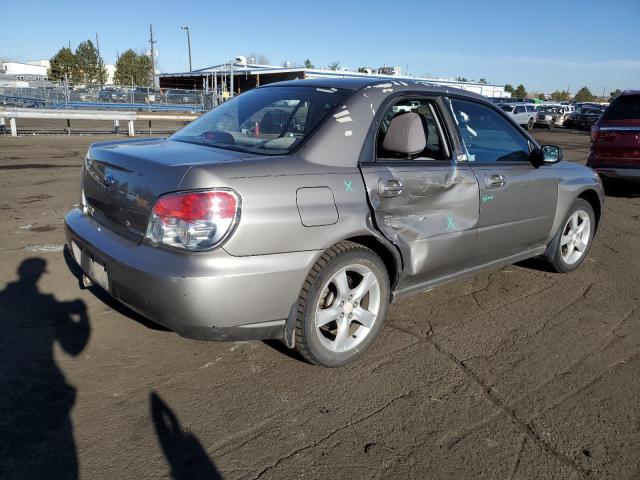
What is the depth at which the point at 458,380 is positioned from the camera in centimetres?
308

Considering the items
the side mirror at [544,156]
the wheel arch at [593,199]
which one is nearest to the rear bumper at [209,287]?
the side mirror at [544,156]

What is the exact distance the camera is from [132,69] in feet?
211

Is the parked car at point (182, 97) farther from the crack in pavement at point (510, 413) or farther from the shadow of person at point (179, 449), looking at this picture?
the shadow of person at point (179, 449)

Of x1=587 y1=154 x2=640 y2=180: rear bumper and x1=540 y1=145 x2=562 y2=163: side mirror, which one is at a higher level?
x1=540 y1=145 x2=562 y2=163: side mirror

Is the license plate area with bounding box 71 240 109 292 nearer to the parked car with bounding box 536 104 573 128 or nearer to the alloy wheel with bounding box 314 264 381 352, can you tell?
the alloy wheel with bounding box 314 264 381 352

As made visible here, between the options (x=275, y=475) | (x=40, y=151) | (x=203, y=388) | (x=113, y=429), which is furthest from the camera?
(x=40, y=151)

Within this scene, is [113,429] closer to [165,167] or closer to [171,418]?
[171,418]

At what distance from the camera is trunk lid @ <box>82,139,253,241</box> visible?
8.81ft

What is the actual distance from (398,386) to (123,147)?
2202 mm

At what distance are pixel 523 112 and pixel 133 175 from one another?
1361 inches

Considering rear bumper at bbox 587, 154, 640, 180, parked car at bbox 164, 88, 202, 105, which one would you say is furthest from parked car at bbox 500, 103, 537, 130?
rear bumper at bbox 587, 154, 640, 180

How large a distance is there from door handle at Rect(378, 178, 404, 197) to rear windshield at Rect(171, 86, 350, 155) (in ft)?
1.74

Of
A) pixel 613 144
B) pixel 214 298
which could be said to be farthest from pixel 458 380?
pixel 613 144

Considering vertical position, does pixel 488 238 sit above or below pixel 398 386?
above
